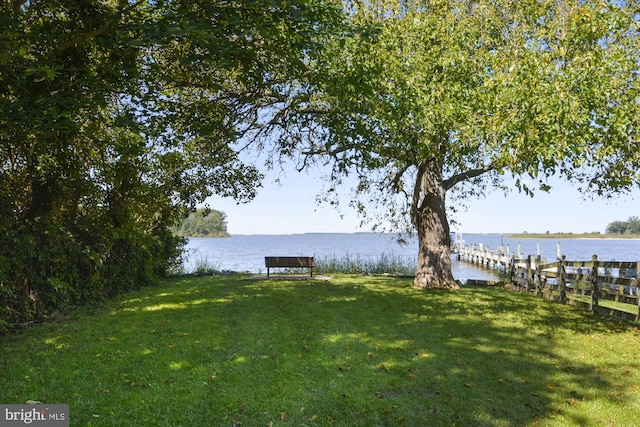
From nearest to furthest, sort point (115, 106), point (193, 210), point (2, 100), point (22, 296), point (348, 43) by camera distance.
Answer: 1. point (2, 100)
2. point (22, 296)
3. point (348, 43)
4. point (115, 106)
5. point (193, 210)

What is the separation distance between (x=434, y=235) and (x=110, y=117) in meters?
11.0

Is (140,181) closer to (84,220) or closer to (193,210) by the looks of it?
(84,220)

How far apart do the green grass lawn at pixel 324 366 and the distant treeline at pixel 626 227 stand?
149 m

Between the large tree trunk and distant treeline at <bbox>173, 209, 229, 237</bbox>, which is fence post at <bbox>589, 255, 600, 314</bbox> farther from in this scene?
distant treeline at <bbox>173, 209, 229, 237</bbox>

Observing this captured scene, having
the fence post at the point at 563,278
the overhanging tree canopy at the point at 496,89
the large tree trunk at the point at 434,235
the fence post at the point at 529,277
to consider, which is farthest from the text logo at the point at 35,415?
the fence post at the point at 529,277

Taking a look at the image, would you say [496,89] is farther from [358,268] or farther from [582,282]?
[358,268]

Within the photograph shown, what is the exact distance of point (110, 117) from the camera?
11773 millimetres

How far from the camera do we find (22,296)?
8969mm

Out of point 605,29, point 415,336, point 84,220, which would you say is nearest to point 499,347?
point 415,336

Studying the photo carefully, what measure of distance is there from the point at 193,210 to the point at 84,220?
6.45m

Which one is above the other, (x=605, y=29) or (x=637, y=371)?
(x=605, y=29)

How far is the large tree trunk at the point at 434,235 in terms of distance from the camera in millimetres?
15609

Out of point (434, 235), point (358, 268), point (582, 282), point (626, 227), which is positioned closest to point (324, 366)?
point (582, 282)

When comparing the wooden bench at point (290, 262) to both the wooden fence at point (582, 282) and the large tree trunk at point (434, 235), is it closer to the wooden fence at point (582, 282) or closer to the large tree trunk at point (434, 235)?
the large tree trunk at point (434, 235)
